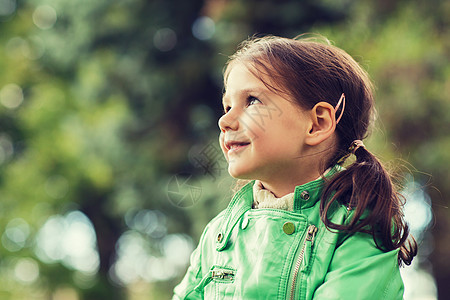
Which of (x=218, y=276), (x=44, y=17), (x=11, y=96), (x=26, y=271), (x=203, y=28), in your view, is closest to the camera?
(x=218, y=276)

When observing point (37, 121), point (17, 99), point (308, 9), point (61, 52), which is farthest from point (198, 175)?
point (17, 99)

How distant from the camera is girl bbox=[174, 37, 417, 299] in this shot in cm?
141

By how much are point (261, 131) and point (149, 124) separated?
18.3 ft

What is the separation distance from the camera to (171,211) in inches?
269

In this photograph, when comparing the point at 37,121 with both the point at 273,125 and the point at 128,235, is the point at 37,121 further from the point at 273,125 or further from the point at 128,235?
the point at 273,125

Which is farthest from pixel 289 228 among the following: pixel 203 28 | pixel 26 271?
pixel 26 271

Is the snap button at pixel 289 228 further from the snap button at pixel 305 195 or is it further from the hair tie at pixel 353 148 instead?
the hair tie at pixel 353 148

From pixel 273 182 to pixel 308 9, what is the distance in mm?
4589

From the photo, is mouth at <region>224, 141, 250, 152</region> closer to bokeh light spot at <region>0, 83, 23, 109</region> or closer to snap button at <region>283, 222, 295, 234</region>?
snap button at <region>283, 222, 295, 234</region>

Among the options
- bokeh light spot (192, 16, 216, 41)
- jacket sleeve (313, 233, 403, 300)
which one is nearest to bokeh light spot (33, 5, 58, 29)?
bokeh light spot (192, 16, 216, 41)

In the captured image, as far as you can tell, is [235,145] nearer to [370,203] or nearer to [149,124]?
[370,203]

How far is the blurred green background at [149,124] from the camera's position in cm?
478

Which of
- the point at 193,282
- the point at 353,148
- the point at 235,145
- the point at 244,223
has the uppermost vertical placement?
the point at 235,145

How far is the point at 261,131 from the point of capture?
5.13 ft
